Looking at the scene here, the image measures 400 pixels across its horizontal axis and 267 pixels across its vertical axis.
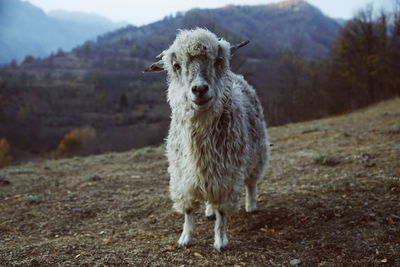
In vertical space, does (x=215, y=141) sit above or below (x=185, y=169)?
above

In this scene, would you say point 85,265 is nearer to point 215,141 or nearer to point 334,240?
point 215,141

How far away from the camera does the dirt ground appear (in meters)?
Answer: 3.76

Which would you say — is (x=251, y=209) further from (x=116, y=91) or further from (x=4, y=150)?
(x=116, y=91)

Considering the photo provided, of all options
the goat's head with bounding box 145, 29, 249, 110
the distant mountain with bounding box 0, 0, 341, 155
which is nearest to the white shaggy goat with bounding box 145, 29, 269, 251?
the goat's head with bounding box 145, 29, 249, 110

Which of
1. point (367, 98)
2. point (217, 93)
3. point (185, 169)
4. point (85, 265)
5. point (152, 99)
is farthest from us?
point (152, 99)

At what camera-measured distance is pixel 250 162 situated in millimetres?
4750

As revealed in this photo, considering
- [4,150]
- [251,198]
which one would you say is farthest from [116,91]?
[251,198]

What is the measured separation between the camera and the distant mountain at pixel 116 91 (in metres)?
37.7

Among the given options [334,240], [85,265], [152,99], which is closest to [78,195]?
[85,265]

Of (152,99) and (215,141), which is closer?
(215,141)

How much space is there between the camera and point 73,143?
2122 inches

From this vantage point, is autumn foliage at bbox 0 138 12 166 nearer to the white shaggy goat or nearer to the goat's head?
the white shaggy goat

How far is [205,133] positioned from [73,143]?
54.6 meters

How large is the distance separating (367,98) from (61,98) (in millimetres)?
74114
